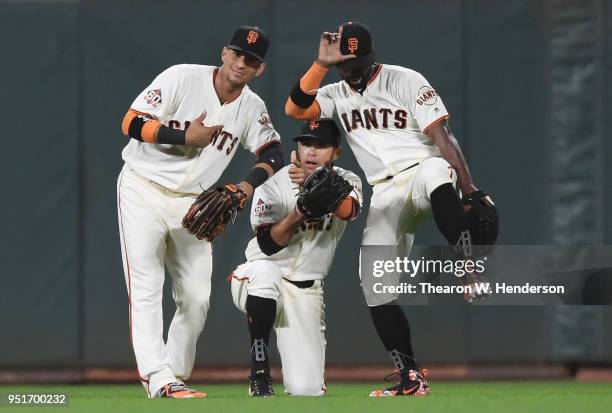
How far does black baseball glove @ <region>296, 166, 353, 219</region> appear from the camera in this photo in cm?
469

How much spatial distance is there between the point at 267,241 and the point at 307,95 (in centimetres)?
66

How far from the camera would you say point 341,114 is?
5.20 metres

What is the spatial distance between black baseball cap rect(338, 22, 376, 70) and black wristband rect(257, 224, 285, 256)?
2.59ft

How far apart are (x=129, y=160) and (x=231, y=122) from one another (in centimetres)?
50

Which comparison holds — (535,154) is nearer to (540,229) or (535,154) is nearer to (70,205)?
(540,229)

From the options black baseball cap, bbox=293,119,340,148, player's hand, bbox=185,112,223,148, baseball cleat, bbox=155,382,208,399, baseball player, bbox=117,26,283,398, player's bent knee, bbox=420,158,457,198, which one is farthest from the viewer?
black baseball cap, bbox=293,119,340,148

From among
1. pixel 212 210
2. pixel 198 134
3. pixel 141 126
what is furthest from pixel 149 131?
pixel 212 210

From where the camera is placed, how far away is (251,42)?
5.00 meters

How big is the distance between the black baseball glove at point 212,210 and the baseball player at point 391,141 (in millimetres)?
446

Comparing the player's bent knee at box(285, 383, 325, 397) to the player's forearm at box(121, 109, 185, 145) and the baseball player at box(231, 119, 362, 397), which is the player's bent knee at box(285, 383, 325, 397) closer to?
the baseball player at box(231, 119, 362, 397)

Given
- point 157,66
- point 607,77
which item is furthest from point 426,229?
point 157,66

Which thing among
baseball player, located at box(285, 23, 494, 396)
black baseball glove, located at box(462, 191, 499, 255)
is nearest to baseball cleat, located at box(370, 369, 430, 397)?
baseball player, located at box(285, 23, 494, 396)

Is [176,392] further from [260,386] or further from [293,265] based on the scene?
[293,265]

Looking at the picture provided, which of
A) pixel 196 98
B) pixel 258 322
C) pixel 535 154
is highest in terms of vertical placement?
pixel 196 98
